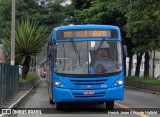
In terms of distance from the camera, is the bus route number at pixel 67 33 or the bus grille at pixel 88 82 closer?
the bus grille at pixel 88 82

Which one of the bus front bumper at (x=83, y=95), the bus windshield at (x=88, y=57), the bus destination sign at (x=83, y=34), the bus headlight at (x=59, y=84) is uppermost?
the bus destination sign at (x=83, y=34)

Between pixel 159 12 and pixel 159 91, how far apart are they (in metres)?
6.98

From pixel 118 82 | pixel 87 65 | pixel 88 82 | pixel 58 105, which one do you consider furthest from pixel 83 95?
pixel 58 105

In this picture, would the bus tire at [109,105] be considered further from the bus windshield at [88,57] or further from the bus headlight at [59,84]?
the bus headlight at [59,84]

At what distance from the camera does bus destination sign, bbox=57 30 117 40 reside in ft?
55.6

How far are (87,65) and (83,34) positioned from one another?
1261 mm

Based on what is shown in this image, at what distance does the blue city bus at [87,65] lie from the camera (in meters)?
16.2

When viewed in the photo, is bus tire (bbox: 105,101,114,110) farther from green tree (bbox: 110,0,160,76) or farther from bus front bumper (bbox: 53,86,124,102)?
green tree (bbox: 110,0,160,76)

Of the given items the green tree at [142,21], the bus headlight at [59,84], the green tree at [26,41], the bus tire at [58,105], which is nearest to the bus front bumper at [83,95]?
the bus headlight at [59,84]

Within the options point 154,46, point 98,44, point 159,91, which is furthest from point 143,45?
point 98,44

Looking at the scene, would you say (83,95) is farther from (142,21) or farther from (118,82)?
(142,21)

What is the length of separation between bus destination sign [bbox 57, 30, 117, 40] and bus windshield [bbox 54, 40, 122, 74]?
253 millimetres

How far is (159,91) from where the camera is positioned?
32.4m

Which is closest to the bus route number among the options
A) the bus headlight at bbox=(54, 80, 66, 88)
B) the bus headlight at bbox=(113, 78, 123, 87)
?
the bus headlight at bbox=(54, 80, 66, 88)
